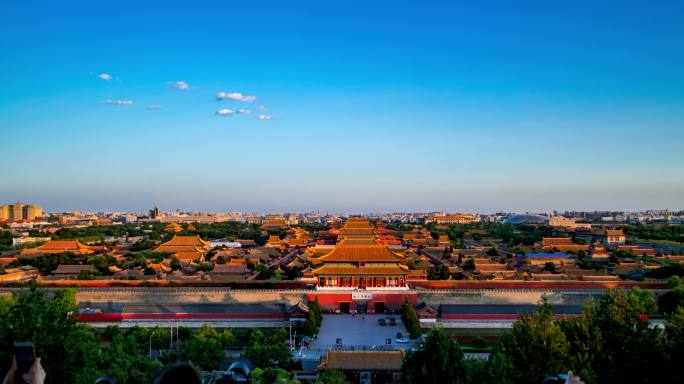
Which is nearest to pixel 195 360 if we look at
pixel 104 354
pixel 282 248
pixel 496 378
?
pixel 104 354

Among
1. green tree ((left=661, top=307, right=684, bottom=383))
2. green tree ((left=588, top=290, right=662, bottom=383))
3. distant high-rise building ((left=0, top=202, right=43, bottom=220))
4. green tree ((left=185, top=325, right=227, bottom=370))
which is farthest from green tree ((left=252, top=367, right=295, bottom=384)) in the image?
distant high-rise building ((left=0, top=202, right=43, bottom=220))

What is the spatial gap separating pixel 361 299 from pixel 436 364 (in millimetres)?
11377

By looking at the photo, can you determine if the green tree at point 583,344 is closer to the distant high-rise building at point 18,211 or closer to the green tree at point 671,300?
the green tree at point 671,300

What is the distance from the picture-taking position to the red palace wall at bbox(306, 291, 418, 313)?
75.4ft

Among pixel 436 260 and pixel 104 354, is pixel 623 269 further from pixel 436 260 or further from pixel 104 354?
pixel 104 354

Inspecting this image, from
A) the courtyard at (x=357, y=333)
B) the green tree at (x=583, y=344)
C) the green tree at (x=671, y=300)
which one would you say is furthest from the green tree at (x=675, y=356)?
the green tree at (x=671, y=300)

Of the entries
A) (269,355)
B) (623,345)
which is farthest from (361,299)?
(623,345)

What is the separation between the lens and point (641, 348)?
33.8 feet

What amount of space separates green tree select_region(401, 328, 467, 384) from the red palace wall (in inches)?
430

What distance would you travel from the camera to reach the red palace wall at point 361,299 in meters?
23.0

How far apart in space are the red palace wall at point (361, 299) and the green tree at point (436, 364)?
1093 centimetres

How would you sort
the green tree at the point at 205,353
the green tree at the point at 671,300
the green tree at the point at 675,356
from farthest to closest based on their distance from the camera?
the green tree at the point at 671,300 → the green tree at the point at 205,353 → the green tree at the point at 675,356

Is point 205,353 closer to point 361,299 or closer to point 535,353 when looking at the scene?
point 535,353

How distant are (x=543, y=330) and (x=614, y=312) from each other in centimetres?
312
